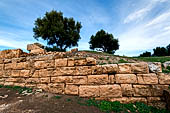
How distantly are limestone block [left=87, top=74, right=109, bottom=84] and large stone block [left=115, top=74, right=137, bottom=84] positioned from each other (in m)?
0.46

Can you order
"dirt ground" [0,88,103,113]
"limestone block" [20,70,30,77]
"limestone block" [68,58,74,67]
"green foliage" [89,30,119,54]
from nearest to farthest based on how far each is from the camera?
1. "dirt ground" [0,88,103,113]
2. "limestone block" [68,58,74,67]
3. "limestone block" [20,70,30,77]
4. "green foliage" [89,30,119,54]

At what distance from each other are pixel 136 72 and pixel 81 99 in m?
2.56

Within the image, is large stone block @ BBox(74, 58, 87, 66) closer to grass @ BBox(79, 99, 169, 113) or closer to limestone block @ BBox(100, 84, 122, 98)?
limestone block @ BBox(100, 84, 122, 98)

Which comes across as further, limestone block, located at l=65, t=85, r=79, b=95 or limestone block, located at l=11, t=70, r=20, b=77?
limestone block, located at l=11, t=70, r=20, b=77

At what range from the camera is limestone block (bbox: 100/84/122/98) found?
3.32 meters

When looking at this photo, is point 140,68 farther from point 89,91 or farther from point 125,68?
point 89,91

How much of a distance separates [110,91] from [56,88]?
251 centimetres

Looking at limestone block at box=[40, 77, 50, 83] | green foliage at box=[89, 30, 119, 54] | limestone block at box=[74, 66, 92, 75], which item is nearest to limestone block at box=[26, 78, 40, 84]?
limestone block at box=[40, 77, 50, 83]

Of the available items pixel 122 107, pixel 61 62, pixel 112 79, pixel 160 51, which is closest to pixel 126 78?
pixel 112 79

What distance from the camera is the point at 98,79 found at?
140 inches

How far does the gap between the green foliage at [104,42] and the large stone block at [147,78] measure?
80.8 feet

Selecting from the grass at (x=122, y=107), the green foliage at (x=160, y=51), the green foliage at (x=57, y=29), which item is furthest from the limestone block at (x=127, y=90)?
the green foliage at (x=160, y=51)

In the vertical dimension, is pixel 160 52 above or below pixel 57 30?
below

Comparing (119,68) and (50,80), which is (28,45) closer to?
(50,80)
